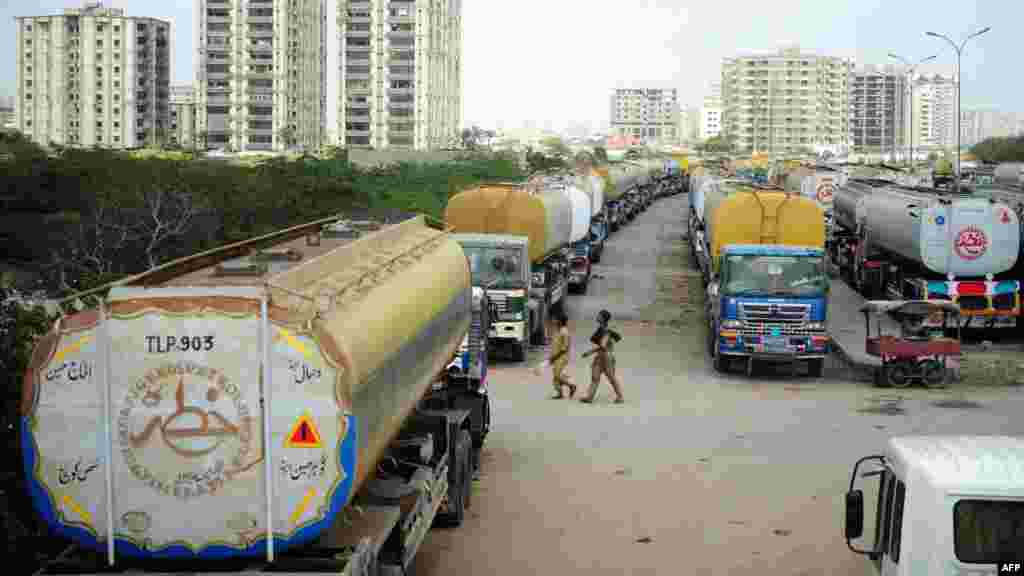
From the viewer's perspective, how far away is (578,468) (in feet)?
56.6

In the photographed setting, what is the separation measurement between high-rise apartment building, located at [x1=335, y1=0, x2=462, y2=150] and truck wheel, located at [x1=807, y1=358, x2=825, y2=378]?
108m

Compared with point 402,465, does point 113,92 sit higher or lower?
higher

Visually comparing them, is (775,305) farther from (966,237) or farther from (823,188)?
(823,188)

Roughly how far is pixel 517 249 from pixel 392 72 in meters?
109

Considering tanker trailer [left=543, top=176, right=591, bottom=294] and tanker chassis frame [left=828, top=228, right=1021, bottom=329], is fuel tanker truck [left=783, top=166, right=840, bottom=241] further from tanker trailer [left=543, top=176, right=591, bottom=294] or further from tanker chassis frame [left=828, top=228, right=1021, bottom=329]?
tanker chassis frame [left=828, top=228, right=1021, bottom=329]

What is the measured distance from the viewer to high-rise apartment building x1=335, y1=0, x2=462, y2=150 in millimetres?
134500

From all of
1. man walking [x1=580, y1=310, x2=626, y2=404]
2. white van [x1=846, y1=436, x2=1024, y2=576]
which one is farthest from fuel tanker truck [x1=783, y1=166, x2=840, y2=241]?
white van [x1=846, y1=436, x2=1024, y2=576]

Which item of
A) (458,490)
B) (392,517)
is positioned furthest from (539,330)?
(392,517)

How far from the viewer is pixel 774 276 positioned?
25719mm

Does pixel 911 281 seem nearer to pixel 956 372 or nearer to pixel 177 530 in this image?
pixel 956 372

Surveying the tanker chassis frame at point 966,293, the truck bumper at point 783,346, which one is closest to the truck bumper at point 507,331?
the truck bumper at point 783,346

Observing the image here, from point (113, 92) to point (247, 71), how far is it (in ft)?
42.1

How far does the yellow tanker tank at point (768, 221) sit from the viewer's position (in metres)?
29.0

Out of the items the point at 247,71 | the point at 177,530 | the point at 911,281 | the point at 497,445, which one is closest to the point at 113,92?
the point at 247,71
